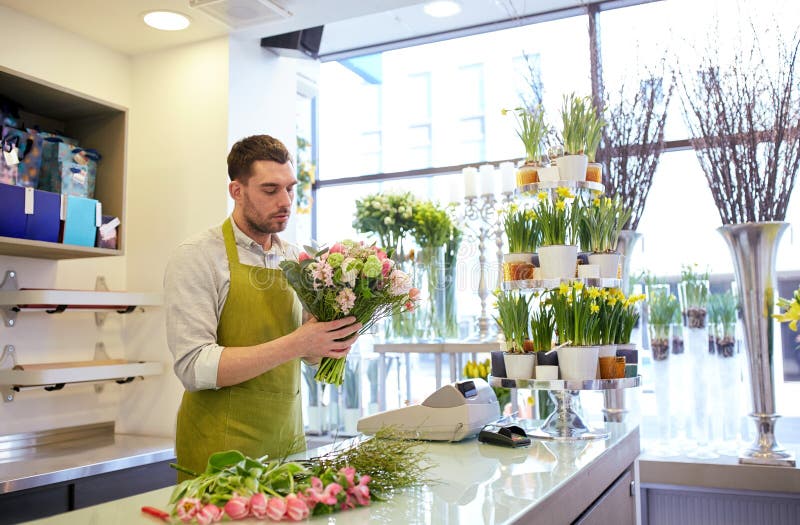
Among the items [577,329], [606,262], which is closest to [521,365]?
[577,329]

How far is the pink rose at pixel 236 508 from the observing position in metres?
1.13

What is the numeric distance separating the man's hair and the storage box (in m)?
1.04

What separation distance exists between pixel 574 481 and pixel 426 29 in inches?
159

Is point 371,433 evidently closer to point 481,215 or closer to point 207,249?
point 207,249

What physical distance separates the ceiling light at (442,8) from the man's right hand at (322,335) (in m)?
3.07

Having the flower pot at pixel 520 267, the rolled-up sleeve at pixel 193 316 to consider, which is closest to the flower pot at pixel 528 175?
the flower pot at pixel 520 267

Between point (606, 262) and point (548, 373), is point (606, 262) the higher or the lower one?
the higher one

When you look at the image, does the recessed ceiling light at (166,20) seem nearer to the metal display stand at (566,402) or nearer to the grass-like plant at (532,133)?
the grass-like plant at (532,133)

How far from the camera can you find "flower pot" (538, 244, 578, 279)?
→ 2197 mm

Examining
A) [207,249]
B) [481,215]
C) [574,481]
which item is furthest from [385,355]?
[574,481]

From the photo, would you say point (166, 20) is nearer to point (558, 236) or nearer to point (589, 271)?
point (558, 236)

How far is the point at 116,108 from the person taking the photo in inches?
120

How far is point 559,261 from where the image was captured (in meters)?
2.20

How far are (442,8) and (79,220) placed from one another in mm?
2691
